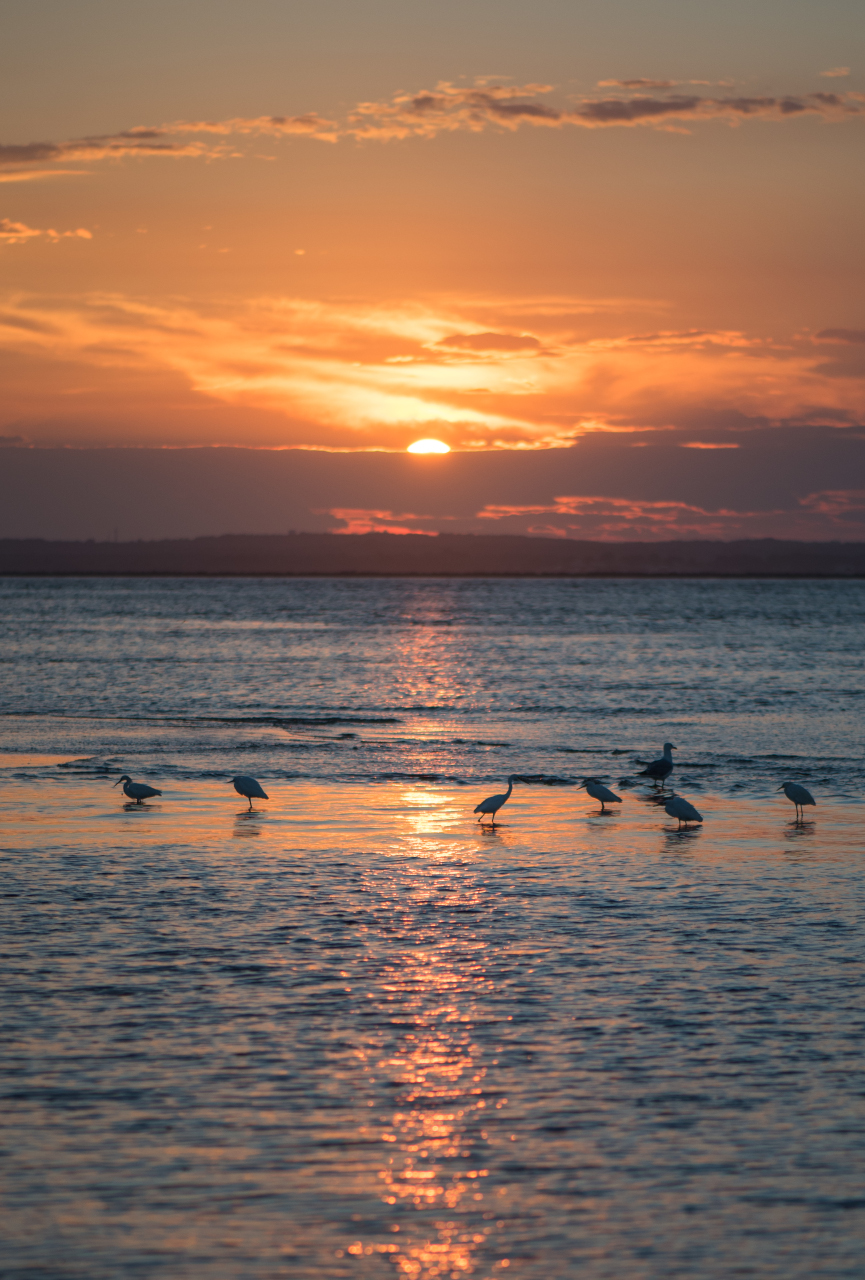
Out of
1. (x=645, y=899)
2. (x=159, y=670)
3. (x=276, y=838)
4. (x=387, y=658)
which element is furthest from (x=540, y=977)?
(x=387, y=658)

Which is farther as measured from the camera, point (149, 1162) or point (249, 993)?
point (249, 993)

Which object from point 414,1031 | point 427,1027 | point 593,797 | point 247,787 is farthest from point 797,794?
point 414,1031

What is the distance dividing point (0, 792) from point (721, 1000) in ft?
48.9

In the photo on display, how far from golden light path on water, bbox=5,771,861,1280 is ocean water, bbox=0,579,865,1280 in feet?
0.10

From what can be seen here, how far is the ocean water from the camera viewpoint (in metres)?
6.49

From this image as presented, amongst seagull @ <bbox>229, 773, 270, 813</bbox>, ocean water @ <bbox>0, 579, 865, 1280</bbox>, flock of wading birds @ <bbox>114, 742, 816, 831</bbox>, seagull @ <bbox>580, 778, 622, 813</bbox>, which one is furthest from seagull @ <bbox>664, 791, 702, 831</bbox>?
seagull @ <bbox>229, 773, 270, 813</bbox>

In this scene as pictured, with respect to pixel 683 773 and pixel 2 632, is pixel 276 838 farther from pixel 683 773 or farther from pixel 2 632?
pixel 2 632

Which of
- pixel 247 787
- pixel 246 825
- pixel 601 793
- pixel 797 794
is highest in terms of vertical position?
pixel 797 794

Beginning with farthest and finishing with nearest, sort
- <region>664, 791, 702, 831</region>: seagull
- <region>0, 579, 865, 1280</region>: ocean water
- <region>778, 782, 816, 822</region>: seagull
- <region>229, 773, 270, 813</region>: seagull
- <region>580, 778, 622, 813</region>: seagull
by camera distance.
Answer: <region>580, 778, 622, 813</region>: seagull < <region>229, 773, 270, 813</region>: seagull < <region>778, 782, 816, 822</region>: seagull < <region>664, 791, 702, 831</region>: seagull < <region>0, 579, 865, 1280</region>: ocean water

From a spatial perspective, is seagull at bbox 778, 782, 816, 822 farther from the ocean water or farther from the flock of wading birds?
the ocean water

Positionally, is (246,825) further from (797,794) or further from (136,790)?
(797,794)

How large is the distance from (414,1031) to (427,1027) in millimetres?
141

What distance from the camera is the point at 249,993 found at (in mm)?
10164

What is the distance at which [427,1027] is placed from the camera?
30.9ft
